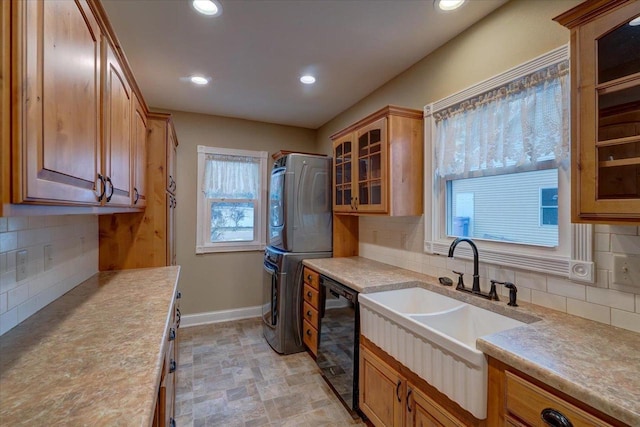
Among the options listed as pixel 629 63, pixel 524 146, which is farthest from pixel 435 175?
pixel 629 63

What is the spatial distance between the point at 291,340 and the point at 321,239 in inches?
41.9

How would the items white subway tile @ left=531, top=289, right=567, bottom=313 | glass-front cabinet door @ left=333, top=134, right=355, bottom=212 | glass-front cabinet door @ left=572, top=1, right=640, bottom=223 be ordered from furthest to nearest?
glass-front cabinet door @ left=333, top=134, right=355, bottom=212 < white subway tile @ left=531, top=289, right=567, bottom=313 < glass-front cabinet door @ left=572, top=1, right=640, bottom=223

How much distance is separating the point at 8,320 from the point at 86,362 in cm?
55

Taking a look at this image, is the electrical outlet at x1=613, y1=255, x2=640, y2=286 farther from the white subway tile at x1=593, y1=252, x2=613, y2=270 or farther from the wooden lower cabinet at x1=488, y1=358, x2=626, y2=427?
the wooden lower cabinet at x1=488, y1=358, x2=626, y2=427

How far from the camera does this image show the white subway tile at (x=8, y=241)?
3.72ft

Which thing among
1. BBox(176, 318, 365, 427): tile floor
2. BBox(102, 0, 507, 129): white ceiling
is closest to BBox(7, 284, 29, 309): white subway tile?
BBox(176, 318, 365, 427): tile floor

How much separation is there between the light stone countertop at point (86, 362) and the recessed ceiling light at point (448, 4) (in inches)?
89.2

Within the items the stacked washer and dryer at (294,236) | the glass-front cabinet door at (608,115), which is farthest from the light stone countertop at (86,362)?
the glass-front cabinet door at (608,115)

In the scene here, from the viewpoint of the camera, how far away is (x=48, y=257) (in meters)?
1.48

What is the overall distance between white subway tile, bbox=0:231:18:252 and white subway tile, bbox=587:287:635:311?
2.53 meters

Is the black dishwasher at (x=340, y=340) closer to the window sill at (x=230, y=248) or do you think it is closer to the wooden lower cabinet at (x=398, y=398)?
the wooden lower cabinet at (x=398, y=398)

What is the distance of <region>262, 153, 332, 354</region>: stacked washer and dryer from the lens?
9.55 feet

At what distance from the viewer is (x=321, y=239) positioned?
307 cm

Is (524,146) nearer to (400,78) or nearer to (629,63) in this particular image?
(629,63)
